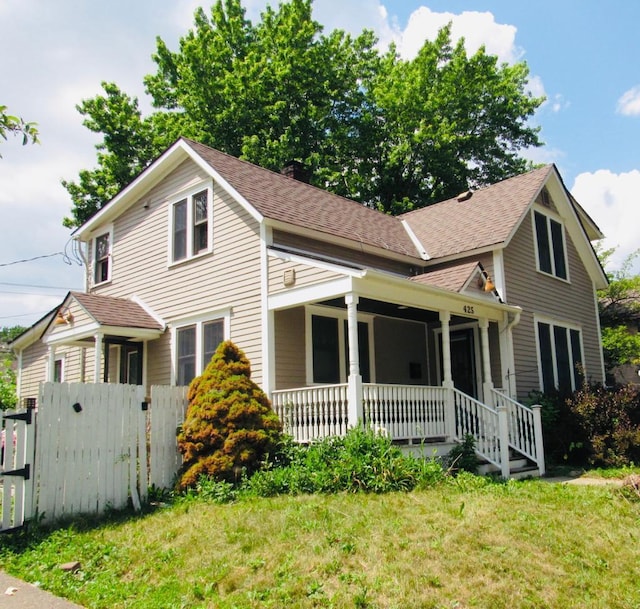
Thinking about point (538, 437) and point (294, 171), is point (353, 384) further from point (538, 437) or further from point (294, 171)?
point (294, 171)

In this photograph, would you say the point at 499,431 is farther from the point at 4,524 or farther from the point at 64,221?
the point at 64,221

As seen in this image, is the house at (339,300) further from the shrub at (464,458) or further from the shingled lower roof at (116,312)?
the shrub at (464,458)

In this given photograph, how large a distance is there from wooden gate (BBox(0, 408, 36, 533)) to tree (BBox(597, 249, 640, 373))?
64.8 ft

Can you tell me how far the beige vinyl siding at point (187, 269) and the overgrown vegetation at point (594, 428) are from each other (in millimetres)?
6003

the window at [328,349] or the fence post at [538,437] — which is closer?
the fence post at [538,437]

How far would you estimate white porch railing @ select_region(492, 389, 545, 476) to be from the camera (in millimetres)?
11453

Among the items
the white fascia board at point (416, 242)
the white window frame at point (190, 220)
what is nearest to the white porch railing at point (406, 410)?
the white fascia board at point (416, 242)

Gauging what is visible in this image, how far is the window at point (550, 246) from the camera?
16234mm

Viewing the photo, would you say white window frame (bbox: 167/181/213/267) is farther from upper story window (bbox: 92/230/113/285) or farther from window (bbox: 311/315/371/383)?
window (bbox: 311/315/371/383)

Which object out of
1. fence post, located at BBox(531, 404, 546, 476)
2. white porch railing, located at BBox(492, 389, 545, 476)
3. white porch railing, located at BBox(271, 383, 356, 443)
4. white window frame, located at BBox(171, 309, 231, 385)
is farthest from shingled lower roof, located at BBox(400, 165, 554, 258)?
white porch railing, located at BBox(271, 383, 356, 443)

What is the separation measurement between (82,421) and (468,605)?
5444 mm

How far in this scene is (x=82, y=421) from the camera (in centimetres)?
821

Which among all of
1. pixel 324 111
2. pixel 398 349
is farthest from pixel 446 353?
pixel 324 111

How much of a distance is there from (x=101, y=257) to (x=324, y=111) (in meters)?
14.4
